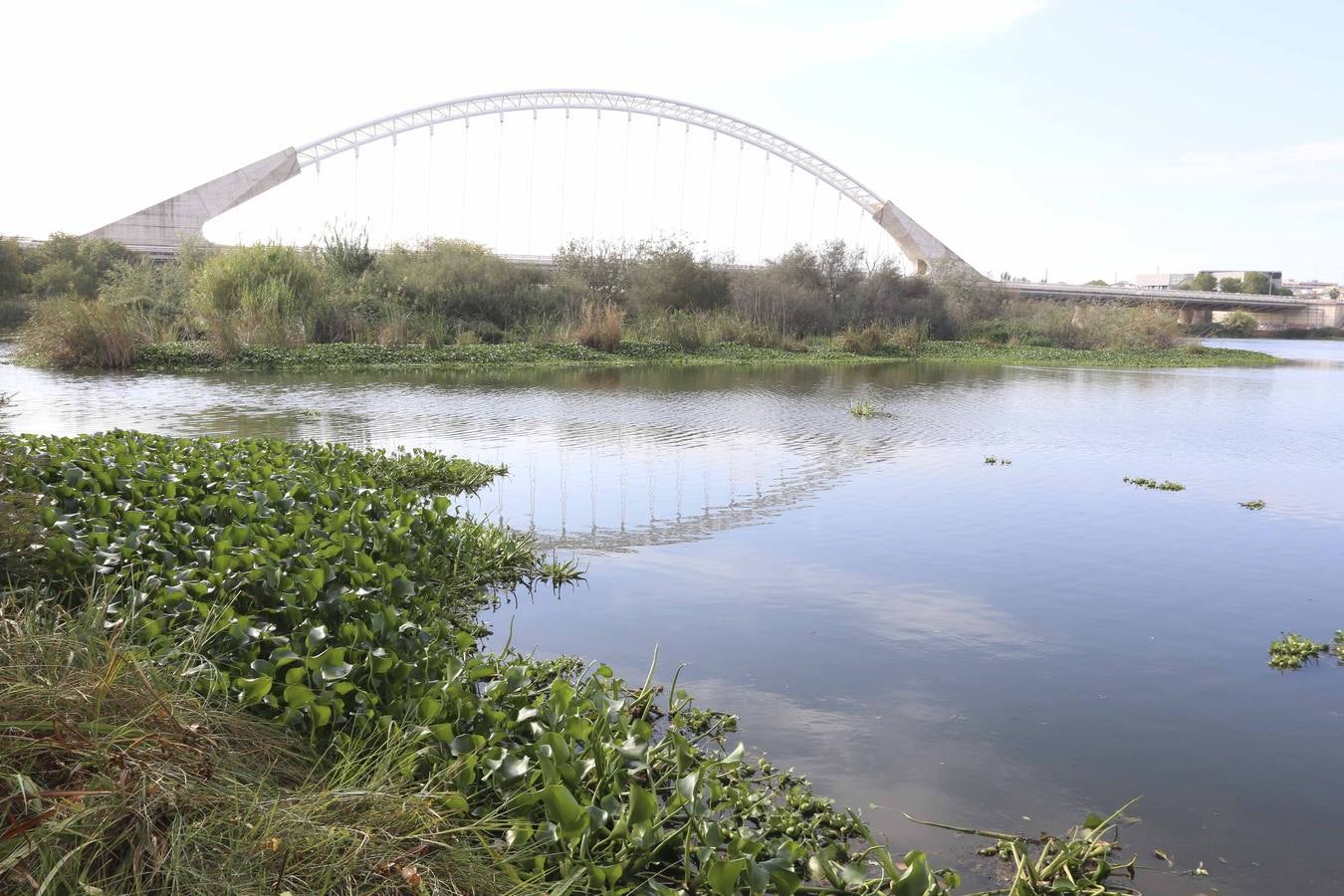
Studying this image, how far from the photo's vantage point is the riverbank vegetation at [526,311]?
22594mm

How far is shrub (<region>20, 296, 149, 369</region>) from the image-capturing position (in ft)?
64.5

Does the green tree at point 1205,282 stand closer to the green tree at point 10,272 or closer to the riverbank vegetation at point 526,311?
the riverbank vegetation at point 526,311

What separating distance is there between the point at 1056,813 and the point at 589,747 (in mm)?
1697

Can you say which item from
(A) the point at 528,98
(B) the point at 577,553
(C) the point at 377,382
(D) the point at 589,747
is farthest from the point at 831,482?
(A) the point at 528,98

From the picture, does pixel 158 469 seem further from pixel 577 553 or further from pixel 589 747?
pixel 589 747

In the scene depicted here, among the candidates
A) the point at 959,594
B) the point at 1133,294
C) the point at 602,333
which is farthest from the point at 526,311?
the point at 1133,294

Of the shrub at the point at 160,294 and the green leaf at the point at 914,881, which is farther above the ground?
the shrub at the point at 160,294

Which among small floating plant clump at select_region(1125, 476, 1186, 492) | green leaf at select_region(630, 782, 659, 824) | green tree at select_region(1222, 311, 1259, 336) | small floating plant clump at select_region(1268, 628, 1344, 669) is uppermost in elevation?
green tree at select_region(1222, 311, 1259, 336)

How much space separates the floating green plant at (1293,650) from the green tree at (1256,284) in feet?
387

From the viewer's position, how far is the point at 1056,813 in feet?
11.8

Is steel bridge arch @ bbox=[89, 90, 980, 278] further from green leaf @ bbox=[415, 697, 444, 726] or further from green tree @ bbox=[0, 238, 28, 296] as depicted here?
green leaf @ bbox=[415, 697, 444, 726]

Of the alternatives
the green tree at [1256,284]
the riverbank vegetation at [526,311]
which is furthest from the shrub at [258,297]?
the green tree at [1256,284]

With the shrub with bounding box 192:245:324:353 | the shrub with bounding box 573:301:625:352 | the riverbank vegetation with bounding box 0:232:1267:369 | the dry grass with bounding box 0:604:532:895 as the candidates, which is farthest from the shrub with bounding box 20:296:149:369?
the dry grass with bounding box 0:604:532:895

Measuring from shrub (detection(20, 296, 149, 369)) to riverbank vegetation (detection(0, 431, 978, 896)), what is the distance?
55.1ft
